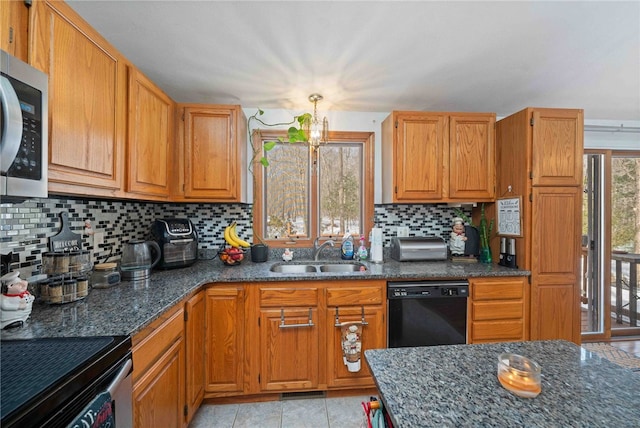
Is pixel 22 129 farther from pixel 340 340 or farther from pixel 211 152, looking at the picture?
pixel 340 340

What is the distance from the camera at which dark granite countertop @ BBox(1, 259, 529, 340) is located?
0.97 meters

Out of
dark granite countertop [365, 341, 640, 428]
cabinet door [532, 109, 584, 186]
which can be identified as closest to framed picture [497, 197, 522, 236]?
cabinet door [532, 109, 584, 186]

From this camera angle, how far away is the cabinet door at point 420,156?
226 cm

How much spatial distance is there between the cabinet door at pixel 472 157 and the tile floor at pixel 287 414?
1.85 m

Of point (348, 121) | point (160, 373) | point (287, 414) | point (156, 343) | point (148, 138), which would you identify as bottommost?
point (287, 414)

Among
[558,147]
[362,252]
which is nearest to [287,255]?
[362,252]

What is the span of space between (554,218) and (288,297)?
2.08 metres

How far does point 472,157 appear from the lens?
7.46 ft

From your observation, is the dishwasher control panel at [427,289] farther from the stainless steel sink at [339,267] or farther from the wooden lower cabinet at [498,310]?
the stainless steel sink at [339,267]

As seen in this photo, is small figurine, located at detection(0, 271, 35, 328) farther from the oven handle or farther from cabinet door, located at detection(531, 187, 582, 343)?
cabinet door, located at detection(531, 187, 582, 343)

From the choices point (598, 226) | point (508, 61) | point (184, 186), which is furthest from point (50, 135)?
point (598, 226)

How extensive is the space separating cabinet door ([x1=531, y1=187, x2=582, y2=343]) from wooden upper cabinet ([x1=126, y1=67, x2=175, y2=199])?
109 inches

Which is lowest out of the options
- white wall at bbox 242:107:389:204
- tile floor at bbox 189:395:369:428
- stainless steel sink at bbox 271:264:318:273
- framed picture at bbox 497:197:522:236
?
tile floor at bbox 189:395:369:428

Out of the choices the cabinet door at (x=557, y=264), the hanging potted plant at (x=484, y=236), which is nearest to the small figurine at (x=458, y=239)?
the hanging potted plant at (x=484, y=236)
